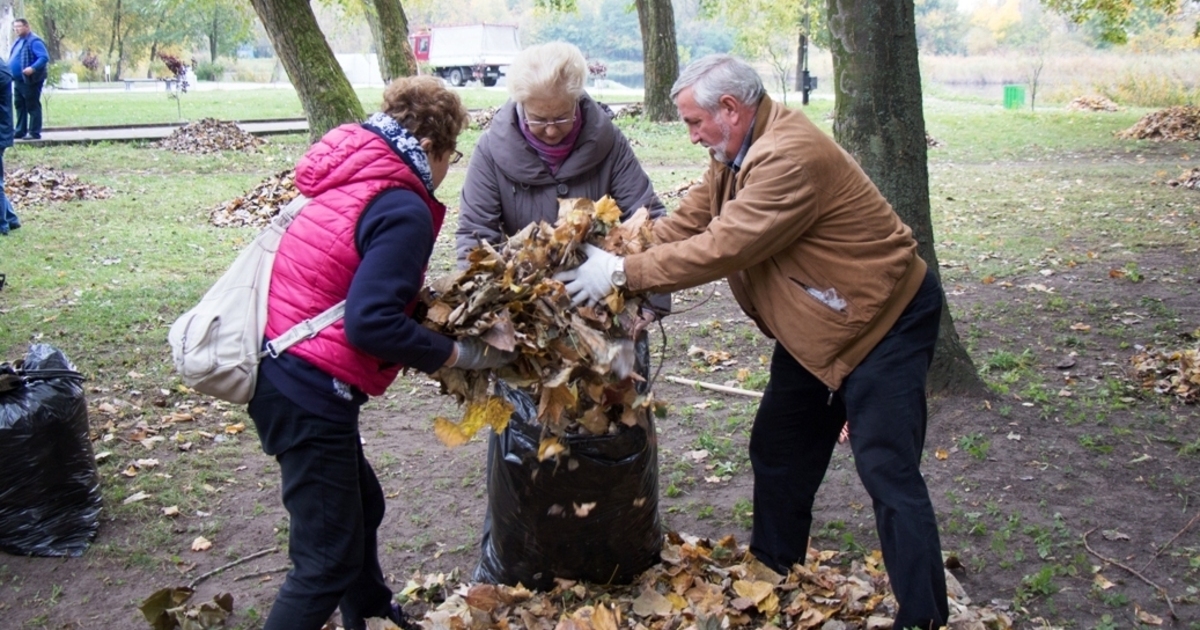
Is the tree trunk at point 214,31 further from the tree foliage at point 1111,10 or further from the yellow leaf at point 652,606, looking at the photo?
the yellow leaf at point 652,606

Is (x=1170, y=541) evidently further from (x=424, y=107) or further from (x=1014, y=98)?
(x=1014, y=98)

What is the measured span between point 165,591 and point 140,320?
4.26 metres

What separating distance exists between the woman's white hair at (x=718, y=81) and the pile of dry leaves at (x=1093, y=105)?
25788 millimetres

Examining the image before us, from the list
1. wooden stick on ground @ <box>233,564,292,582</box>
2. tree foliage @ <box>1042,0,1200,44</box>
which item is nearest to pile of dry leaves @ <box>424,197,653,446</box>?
wooden stick on ground @ <box>233,564,292,582</box>

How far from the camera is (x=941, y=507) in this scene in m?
4.21

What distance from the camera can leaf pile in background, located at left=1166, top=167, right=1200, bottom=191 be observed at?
487 inches

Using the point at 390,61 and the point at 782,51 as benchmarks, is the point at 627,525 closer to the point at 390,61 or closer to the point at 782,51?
the point at 390,61

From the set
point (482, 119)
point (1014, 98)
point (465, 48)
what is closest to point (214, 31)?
point (465, 48)

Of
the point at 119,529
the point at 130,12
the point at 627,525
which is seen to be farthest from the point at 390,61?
the point at 130,12

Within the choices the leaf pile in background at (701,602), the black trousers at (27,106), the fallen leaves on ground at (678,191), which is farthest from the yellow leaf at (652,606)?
the black trousers at (27,106)

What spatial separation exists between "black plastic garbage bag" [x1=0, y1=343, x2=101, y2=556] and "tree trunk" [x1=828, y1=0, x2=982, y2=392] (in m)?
3.75

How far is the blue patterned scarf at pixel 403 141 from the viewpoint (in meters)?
2.67

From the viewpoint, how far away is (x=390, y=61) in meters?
16.9

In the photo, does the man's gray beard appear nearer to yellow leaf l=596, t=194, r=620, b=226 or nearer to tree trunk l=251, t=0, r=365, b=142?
yellow leaf l=596, t=194, r=620, b=226
